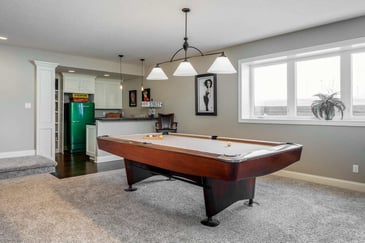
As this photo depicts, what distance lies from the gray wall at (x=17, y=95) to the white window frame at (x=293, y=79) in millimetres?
4286

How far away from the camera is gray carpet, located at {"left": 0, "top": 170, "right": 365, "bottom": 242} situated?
7.22 feet

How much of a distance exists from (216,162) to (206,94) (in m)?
3.77

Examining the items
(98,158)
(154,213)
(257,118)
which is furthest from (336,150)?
(98,158)

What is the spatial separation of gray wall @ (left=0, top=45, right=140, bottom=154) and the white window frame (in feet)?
14.1

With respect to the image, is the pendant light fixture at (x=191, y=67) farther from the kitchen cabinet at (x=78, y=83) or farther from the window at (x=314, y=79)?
the kitchen cabinet at (x=78, y=83)

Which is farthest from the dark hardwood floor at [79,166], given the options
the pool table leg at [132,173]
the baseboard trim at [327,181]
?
the baseboard trim at [327,181]

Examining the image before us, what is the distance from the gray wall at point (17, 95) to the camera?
504cm

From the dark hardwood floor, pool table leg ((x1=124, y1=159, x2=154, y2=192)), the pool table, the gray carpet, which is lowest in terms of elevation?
the gray carpet

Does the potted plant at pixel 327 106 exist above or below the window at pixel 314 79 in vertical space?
below

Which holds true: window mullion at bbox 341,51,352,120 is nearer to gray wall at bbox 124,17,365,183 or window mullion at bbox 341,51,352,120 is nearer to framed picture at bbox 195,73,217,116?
gray wall at bbox 124,17,365,183

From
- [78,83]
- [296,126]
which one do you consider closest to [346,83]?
[296,126]

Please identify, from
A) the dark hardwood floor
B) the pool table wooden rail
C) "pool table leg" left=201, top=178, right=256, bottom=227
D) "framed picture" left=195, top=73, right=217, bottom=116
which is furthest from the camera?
"framed picture" left=195, top=73, right=217, bottom=116

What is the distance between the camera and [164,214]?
2.68 m

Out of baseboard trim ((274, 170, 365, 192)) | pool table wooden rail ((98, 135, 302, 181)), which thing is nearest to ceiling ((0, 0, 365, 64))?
pool table wooden rail ((98, 135, 302, 181))
